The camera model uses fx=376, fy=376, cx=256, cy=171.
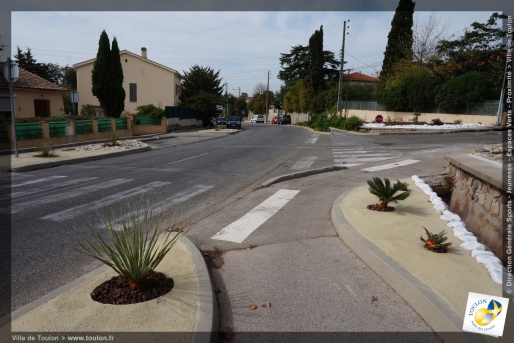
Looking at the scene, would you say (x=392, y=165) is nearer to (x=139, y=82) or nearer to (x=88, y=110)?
(x=88, y=110)

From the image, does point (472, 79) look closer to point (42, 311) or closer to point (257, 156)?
point (257, 156)

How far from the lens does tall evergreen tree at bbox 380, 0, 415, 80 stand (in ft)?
131

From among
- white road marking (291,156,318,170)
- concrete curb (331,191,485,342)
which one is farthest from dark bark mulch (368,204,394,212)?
white road marking (291,156,318,170)

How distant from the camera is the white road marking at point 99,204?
22.6 ft

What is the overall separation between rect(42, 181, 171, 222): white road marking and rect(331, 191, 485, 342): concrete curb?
16.2ft

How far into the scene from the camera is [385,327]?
10.9 ft

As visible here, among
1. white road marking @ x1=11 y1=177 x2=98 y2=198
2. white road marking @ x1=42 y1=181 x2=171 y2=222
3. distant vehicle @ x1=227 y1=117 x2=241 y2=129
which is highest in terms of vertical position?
distant vehicle @ x1=227 y1=117 x2=241 y2=129

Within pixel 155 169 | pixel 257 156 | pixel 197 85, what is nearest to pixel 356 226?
pixel 155 169

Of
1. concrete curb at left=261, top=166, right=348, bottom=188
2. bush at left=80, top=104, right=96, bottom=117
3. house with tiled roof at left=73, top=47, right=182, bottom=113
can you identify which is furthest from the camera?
house with tiled roof at left=73, top=47, right=182, bottom=113

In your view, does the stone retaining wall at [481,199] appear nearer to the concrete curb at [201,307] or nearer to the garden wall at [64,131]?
the concrete curb at [201,307]

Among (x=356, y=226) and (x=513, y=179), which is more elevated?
(x=513, y=179)

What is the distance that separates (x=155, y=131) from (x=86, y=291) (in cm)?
3073

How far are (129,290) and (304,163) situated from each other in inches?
436

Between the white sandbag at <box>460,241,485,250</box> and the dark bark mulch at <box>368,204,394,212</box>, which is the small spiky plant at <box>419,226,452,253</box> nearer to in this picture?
the white sandbag at <box>460,241,485,250</box>
